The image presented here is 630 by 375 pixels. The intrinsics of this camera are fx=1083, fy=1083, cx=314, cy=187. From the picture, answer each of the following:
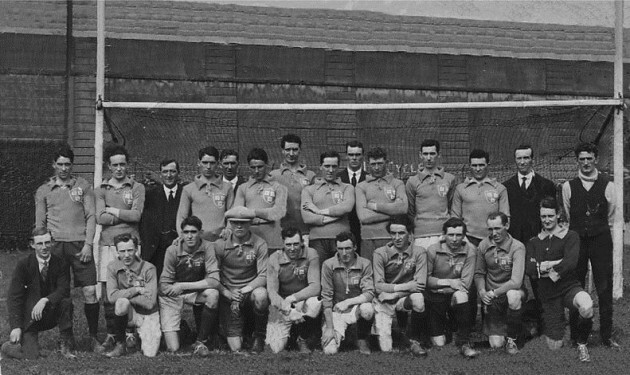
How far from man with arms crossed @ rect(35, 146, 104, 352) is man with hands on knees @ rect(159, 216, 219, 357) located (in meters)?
0.67

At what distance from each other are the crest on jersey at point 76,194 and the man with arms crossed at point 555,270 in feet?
12.2

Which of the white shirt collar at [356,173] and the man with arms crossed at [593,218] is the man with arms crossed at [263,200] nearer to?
the white shirt collar at [356,173]

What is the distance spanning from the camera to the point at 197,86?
15383 mm

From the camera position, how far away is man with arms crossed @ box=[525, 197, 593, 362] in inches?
338

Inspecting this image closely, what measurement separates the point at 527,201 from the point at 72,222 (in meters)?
3.84

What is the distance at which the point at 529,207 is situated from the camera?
9195 mm

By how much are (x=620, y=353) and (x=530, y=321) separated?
2.82 feet

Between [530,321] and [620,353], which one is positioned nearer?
[620,353]

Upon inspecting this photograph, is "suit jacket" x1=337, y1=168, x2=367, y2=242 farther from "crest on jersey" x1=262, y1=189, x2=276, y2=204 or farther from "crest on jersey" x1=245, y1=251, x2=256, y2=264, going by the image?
"crest on jersey" x1=245, y1=251, x2=256, y2=264

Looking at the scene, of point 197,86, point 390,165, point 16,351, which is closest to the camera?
point 16,351

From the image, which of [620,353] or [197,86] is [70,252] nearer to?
[620,353]

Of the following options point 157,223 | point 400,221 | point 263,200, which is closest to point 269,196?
point 263,200

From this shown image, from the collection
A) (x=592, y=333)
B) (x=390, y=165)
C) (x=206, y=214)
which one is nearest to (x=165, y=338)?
(x=206, y=214)

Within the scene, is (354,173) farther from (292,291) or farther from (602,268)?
(602,268)
